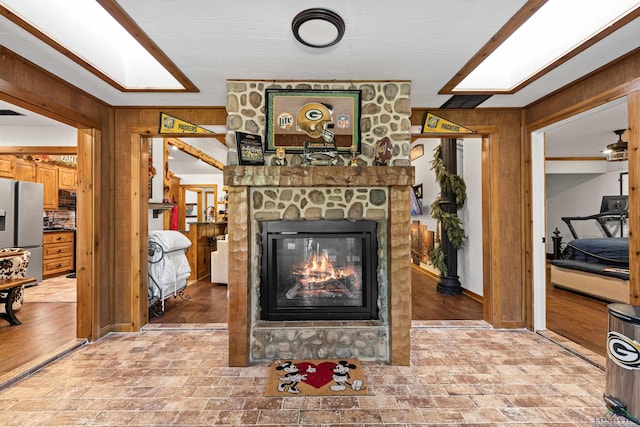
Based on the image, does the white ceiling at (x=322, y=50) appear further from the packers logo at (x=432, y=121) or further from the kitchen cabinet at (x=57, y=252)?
the kitchen cabinet at (x=57, y=252)

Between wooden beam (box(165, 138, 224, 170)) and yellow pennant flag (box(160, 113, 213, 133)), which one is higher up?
wooden beam (box(165, 138, 224, 170))

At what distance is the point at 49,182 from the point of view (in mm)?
6832

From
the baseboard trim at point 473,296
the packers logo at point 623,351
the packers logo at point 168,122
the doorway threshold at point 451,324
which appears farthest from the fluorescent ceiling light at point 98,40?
the baseboard trim at point 473,296

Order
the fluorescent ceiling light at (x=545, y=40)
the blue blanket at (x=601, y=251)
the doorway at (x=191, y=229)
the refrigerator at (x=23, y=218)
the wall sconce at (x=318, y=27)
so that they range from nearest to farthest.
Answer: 1. the wall sconce at (x=318, y=27)
2. the fluorescent ceiling light at (x=545, y=40)
3. the doorway at (x=191, y=229)
4. the blue blanket at (x=601, y=251)
5. the refrigerator at (x=23, y=218)

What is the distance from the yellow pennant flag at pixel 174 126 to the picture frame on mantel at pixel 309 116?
1.04m

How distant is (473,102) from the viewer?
10.8 ft

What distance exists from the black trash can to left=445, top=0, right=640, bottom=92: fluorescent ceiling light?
1.76m

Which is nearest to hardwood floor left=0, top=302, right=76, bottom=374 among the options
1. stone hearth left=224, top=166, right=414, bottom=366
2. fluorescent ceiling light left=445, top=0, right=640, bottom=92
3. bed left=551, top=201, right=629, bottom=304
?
stone hearth left=224, top=166, right=414, bottom=366

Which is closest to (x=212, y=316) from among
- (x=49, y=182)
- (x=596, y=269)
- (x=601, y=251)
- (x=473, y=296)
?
(x=473, y=296)

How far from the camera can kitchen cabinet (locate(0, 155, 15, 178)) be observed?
5.96 m

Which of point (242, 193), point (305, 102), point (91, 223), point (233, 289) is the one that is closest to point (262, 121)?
point (305, 102)

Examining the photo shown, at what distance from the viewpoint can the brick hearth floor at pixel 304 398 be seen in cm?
199

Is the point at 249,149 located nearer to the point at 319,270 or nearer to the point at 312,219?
the point at 312,219

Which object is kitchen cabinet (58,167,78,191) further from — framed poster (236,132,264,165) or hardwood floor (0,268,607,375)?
framed poster (236,132,264,165)
